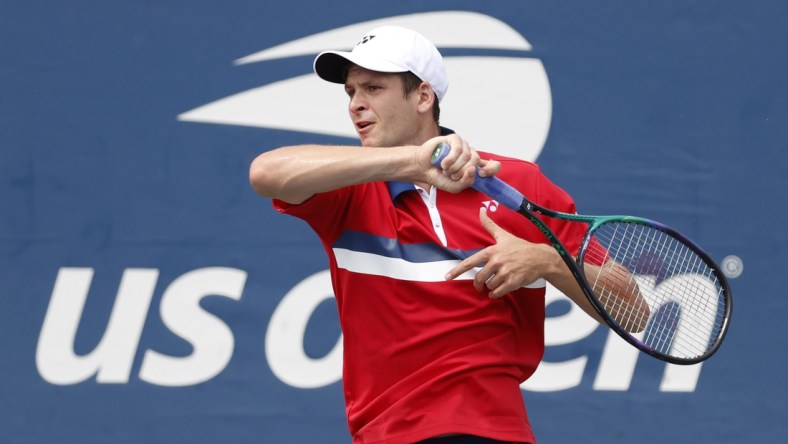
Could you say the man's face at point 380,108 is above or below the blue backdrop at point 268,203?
above

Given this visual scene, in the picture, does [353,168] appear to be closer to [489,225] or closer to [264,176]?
[264,176]

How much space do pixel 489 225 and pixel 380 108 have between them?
1.27ft

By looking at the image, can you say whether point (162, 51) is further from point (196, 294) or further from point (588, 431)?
point (588, 431)

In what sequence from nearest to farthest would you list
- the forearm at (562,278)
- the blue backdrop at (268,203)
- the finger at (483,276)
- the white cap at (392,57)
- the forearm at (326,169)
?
the forearm at (326,169)
the finger at (483,276)
the forearm at (562,278)
the white cap at (392,57)
the blue backdrop at (268,203)

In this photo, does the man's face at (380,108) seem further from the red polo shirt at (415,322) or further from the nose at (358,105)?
the red polo shirt at (415,322)

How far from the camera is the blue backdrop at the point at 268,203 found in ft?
13.8

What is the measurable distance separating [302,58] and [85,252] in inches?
40.4

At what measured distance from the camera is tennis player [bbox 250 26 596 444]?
7.98 ft

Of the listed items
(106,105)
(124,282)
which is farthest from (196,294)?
(106,105)

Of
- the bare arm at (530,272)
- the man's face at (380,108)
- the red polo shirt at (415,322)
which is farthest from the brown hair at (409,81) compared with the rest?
the bare arm at (530,272)

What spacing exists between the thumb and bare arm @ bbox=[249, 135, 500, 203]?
0.18 m

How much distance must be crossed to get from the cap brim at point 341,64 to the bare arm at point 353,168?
334mm

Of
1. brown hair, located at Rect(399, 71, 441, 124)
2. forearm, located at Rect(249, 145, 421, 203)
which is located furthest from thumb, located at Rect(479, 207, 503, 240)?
brown hair, located at Rect(399, 71, 441, 124)

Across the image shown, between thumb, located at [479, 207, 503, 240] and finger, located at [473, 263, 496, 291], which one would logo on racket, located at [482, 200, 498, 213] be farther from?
finger, located at [473, 263, 496, 291]
